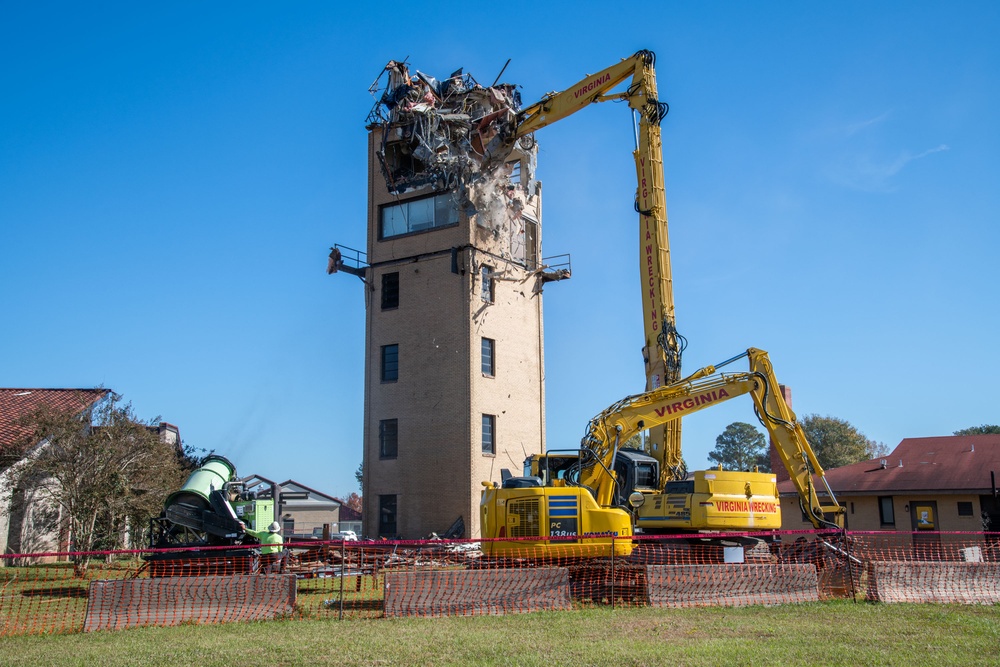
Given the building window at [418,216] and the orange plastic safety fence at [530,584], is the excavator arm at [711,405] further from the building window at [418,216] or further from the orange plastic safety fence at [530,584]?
the building window at [418,216]

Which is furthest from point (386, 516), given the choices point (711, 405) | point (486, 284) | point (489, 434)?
point (711, 405)

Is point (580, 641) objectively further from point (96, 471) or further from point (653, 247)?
point (96, 471)

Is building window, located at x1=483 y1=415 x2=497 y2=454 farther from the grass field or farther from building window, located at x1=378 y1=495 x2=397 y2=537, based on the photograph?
the grass field

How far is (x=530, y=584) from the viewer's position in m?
14.2

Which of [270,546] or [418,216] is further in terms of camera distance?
[418,216]

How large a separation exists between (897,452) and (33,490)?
105ft

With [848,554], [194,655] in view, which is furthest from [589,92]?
[194,655]

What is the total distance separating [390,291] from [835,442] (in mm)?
49936

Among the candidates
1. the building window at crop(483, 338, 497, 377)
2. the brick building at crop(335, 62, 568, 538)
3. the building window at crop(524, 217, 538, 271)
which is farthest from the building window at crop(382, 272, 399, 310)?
the building window at crop(524, 217, 538, 271)

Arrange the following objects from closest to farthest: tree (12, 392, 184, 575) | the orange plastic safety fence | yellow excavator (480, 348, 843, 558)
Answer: the orange plastic safety fence, yellow excavator (480, 348, 843, 558), tree (12, 392, 184, 575)

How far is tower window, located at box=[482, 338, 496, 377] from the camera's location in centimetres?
3284

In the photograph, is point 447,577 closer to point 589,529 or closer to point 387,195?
point 589,529

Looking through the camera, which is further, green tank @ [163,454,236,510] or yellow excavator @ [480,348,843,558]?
green tank @ [163,454,236,510]

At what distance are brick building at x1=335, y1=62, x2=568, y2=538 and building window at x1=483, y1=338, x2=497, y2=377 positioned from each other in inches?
1.6
